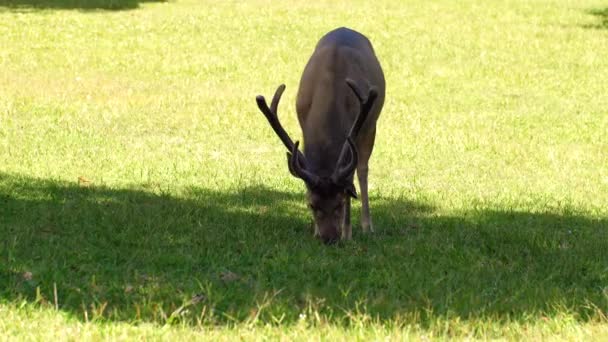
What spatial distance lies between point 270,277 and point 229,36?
23755 mm

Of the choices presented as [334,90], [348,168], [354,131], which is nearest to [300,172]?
[348,168]

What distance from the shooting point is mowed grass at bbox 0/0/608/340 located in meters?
8.19

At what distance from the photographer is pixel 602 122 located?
22.8 m

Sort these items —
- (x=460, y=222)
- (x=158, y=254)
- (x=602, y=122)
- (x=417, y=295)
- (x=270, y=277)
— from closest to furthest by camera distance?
(x=417, y=295) → (x=270, y=277) → (x=158, y=254) → (x=460, y=222) → (x=602, y=122)

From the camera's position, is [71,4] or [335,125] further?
[71,4]

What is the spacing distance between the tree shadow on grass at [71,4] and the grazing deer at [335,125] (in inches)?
998

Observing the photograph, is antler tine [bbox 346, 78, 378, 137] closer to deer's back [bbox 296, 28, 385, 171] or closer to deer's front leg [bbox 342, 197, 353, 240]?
deer's back [bbox 296, 28, 385, 171]

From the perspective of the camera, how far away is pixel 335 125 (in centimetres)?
1234

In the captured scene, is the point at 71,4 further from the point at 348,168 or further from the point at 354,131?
the point at 348,168

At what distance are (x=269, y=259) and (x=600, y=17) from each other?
30.5m

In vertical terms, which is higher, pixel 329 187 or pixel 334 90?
pixel 334 90

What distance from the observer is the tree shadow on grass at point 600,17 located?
121 feet

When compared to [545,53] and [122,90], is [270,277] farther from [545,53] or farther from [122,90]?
[545,53]

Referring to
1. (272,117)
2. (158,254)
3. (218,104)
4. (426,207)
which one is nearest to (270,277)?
(158,254)
